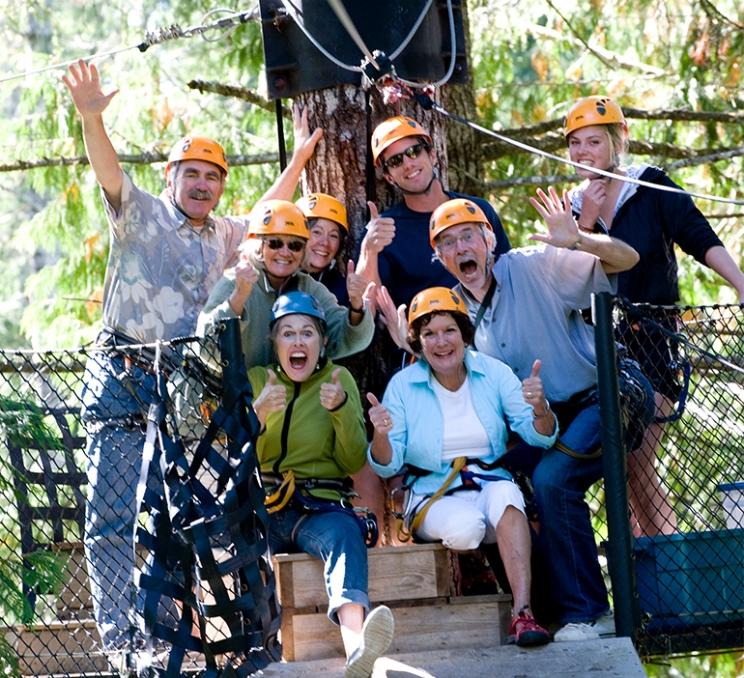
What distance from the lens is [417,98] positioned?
7113mm

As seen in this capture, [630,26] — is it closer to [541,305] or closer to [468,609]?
[541,305]

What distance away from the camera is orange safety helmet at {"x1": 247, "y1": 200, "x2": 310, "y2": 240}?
6.15m

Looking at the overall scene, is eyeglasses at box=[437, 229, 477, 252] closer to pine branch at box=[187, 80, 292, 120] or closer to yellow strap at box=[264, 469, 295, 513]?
yellow strap at box=[264, 469, 295, 513]

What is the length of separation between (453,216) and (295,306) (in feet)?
2.37

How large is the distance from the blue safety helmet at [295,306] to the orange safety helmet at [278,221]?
0.25 meters

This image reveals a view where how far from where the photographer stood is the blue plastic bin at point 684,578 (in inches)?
231

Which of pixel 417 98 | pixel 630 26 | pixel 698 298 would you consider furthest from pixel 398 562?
pixel 630 26

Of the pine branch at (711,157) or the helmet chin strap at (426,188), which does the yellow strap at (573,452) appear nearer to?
the helmet chin strap at (426,188)

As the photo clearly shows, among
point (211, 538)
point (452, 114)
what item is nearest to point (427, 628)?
point (211, 538)

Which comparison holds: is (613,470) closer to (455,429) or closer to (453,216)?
(455,429)

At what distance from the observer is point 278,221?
20.2 feet

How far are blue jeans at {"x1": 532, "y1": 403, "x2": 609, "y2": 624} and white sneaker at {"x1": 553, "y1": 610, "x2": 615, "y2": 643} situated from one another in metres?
0.03

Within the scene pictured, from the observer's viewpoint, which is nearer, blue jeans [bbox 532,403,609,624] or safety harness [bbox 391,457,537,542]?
blue jeans [bbox 532,403,609,624]

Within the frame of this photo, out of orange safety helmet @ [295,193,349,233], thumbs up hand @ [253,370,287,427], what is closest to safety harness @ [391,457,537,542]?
thumbs up hand @ [253,370,287,427]
